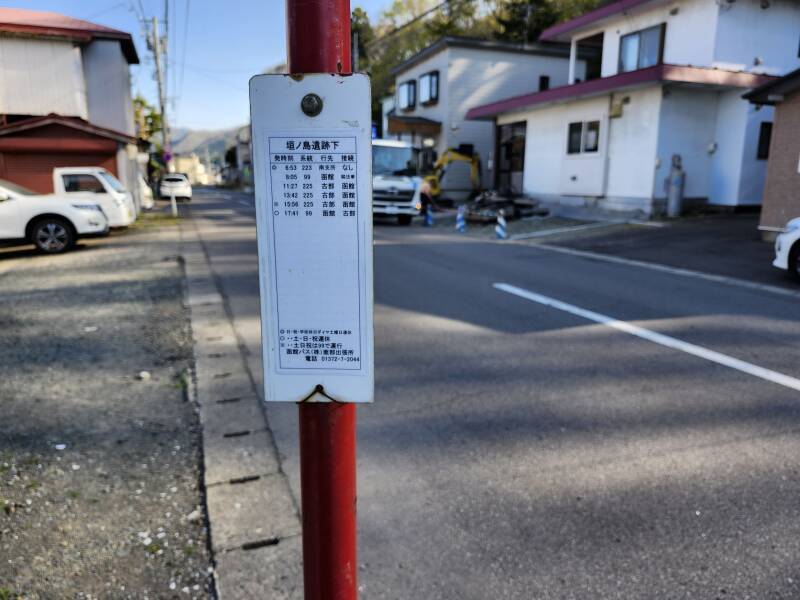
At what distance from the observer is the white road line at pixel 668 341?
481 centimetres

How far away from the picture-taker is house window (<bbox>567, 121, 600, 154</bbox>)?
19.1 m

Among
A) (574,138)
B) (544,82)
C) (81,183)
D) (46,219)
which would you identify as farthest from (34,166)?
(544,82)

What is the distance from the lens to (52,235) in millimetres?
12086

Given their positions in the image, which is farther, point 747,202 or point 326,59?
point 747,202

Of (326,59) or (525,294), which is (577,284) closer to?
(525,294)

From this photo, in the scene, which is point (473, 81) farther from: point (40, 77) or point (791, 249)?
point (791, 249)

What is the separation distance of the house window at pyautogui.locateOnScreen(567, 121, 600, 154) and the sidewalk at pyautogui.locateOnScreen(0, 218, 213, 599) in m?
15.9

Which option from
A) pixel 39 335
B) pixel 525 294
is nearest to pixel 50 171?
pixel 39 335

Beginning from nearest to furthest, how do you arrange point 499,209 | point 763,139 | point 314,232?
1. point 314,232
2. point 763,139
3. point 499,209

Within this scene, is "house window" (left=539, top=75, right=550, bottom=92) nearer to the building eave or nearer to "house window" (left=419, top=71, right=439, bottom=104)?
"house window" (left=419, top=71, right=439, bottom=104)

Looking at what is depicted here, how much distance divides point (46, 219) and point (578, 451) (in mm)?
12027

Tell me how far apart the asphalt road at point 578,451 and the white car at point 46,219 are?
22.9ft

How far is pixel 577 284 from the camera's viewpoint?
29.1ft

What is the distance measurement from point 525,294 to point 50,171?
18.1 metres
